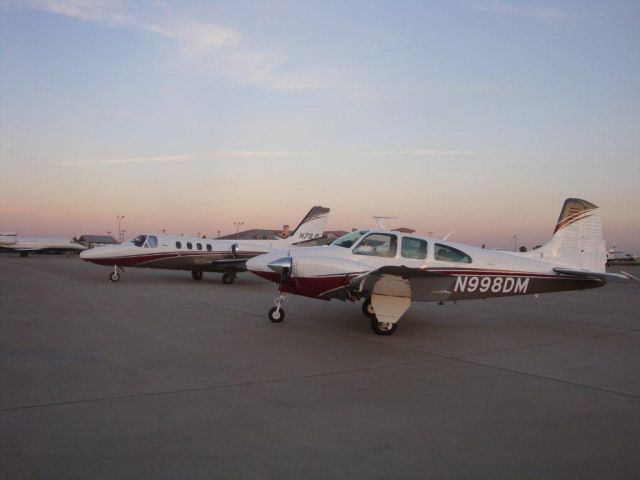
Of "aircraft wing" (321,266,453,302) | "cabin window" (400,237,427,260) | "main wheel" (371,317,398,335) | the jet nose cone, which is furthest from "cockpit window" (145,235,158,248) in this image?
"main wheel" (371,317,398,335)

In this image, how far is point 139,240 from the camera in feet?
70.0

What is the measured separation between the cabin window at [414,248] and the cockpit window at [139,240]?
552 inches

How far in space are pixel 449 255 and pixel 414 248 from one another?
2.73ft

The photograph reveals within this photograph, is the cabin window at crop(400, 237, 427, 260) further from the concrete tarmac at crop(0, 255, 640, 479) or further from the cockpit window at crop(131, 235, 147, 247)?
the cockpit window at crop(131, 235, 147, 247)

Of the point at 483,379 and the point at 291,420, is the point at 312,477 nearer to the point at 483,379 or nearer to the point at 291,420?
the point at 291,420

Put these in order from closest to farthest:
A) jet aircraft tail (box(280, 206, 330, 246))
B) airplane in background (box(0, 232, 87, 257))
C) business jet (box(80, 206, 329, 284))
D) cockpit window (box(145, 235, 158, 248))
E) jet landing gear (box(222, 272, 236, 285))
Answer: business jet (box(80, 206, 329, 284)) < cockpit window (box(145, 235, 158, 248)) < jet landing gear (box(222, 272, 236, 285)) < jet aircraft tail (box(280, 206, 330, 246)) < airplane in background (box(0, 232, 87, 257))

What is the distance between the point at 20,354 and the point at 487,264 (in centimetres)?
890

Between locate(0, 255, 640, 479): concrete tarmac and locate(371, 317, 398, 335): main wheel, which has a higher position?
locate(371, 317, 398, 335): main wheel

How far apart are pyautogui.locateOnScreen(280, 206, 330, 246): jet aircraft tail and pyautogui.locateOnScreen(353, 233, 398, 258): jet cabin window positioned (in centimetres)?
1525

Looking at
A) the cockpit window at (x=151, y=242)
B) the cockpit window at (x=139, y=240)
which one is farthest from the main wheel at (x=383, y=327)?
the cockpit window at (x=139, y=240)

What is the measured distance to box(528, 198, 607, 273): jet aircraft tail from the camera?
11.9 metres

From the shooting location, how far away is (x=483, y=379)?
6.68 m

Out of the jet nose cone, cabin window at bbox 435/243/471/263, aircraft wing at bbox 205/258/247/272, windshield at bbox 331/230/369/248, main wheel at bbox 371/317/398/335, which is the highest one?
windshield at bbox 331/230/369/248

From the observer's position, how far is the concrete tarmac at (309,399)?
12.8ft
